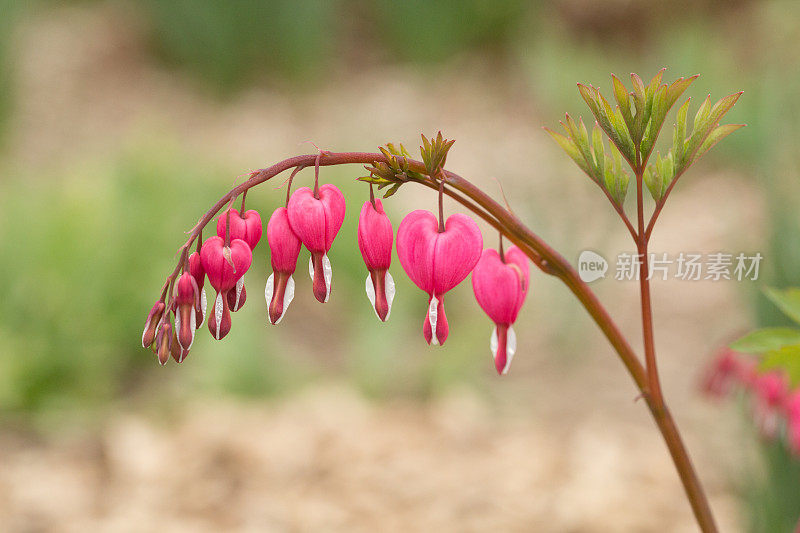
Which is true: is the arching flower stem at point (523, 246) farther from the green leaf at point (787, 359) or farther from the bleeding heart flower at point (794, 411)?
the bleeding heart flower at point (794, 411)

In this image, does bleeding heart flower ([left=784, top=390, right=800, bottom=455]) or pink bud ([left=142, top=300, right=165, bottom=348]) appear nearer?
pink bud ([left=142, top=300, right=165, bottom=348])

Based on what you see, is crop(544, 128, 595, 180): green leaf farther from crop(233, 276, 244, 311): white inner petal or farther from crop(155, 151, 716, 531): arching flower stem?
crop(233, 276, 244, 311): white inner petal

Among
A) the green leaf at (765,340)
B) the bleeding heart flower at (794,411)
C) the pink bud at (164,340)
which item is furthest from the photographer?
the bleeding heart flower at (794,411)

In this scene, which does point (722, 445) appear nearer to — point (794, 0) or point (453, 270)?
point (453, 270)

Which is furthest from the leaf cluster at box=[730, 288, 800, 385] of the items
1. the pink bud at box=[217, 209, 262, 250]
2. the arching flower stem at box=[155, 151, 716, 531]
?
the pink bud at box=[217, 209, 262, 250]

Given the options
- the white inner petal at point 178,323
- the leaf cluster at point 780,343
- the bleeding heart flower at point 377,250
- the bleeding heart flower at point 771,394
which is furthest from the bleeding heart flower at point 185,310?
the bleeding heart flower at point 771,394
